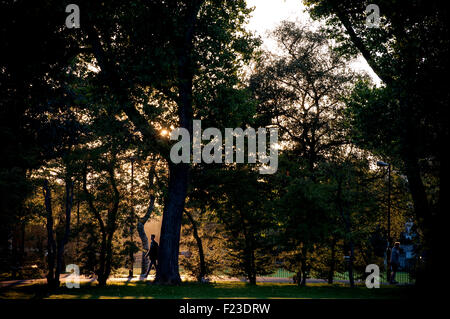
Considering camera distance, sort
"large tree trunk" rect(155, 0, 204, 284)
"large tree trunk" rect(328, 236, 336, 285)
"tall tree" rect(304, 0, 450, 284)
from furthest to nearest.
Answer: "large tree trunk" rect(328, 236, 336, 285), "large tree trunk" rect(155, 0, 204, 284), "tall tree" rect(304, 0, 450, 284)

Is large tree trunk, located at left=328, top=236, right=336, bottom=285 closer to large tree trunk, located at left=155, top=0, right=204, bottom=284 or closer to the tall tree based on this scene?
the tall tree

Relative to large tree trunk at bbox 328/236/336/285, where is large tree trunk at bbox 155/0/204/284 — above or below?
above

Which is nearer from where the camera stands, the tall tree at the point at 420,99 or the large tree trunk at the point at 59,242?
the tall tree at the point at 420,99

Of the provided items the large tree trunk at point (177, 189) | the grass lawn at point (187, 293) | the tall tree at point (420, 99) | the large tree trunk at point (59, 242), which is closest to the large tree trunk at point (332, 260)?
the grass lawn at point (187, 293)

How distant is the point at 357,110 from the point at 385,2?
5747mm

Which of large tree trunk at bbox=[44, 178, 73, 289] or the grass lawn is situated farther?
large tree trunk at bbox=[44, 178, 73, 289]

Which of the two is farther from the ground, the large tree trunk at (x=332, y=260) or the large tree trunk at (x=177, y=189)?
the large tree trunk at (x=177, y=189)

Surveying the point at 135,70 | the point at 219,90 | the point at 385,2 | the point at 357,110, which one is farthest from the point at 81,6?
the point at 357,110

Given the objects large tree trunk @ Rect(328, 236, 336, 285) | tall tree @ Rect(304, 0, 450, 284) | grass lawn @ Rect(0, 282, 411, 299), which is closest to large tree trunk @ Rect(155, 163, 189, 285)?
grass lawn @ Rect(0, 282, 411, 299)

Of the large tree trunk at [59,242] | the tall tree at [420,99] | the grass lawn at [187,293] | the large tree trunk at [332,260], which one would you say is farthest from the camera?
the large tree trunk at [332,260]

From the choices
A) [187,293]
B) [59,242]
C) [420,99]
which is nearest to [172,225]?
[59,242]

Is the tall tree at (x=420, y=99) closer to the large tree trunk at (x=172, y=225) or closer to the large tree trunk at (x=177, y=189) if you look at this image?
the large tree trunk at (x=177, y=189)

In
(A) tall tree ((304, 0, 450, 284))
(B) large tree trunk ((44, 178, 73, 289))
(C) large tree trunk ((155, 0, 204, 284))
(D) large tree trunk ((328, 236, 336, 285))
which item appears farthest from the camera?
(D) large tree trunk ((328, 236, 336, 285))

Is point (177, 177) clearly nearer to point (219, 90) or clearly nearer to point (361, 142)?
point (219, 90)
